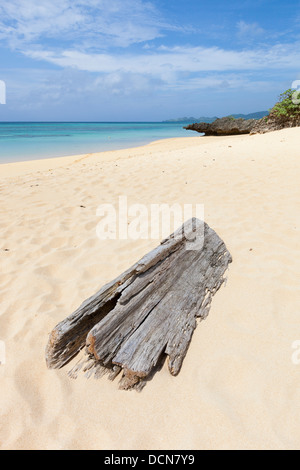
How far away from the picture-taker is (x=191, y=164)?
798cm

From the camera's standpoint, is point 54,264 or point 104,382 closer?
point 104,382

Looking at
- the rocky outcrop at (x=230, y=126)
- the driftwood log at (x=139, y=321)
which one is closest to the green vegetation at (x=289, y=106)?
the rocky outcrop at (x=230, y=126)

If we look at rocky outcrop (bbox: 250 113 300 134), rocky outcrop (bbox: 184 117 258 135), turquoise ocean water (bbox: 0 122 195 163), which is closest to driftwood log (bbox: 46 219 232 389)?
turquoise ocean water (bbox: 0 122 195 163)

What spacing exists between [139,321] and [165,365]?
34 cm

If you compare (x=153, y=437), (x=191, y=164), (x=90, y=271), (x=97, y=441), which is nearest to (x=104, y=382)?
(x=97, y=441)

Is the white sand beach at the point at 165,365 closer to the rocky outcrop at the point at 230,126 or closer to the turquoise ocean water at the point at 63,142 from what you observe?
the turquoise ocean water at the point at 63,142

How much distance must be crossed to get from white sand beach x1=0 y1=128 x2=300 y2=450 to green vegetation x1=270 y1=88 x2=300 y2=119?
1343 centimetres

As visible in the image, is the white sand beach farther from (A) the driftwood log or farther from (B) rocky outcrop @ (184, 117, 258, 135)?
(B) rocky outcrop @ (184, 117, 258, 135)

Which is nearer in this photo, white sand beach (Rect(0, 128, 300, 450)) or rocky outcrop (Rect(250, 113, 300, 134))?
white sand beach (Rect(0, 128, 300, 450))

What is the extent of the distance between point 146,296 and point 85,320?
474 mm

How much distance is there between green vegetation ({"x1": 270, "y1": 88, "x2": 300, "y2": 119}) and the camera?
1534 cm
